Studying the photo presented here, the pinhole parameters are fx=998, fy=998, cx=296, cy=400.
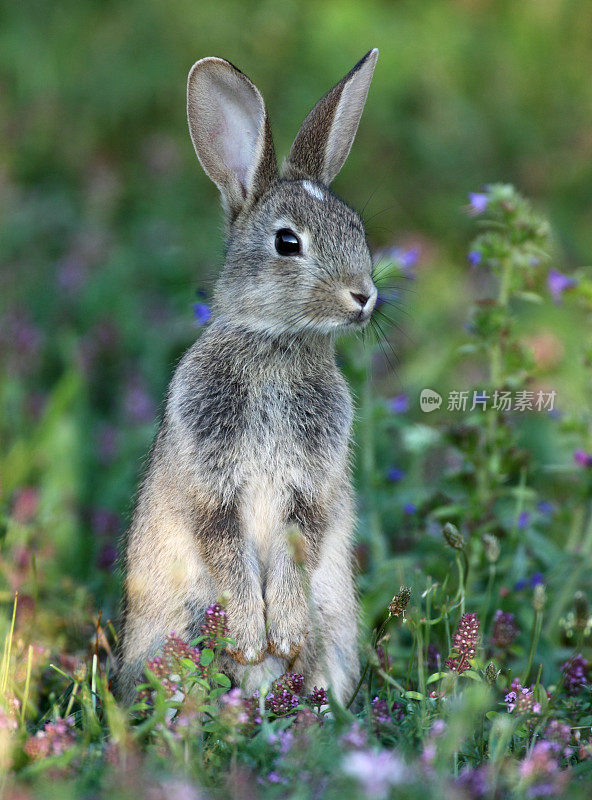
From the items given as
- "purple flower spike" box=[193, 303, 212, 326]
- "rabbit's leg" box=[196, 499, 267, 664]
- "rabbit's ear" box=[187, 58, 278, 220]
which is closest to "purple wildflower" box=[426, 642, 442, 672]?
"rabbit's leg" box=[196, 499, 267, 664]

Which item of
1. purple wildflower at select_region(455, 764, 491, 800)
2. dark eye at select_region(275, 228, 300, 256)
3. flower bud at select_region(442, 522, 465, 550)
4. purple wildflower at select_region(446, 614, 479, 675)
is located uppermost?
dark eye at select_region(275, 228, 300, 256)

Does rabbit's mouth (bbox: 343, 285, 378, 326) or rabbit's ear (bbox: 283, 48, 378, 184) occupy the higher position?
rabbit's ear (bbox: 283, 48, 378, 184)

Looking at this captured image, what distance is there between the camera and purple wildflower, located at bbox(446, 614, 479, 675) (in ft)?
9.73

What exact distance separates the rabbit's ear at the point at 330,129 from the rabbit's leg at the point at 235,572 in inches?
54.3

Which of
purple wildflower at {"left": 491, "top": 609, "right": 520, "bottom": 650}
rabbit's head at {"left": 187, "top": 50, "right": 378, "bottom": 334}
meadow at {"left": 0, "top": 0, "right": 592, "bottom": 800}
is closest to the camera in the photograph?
meadow at {"left": 0, "top": 0, "right": 592, "bottom": 800}

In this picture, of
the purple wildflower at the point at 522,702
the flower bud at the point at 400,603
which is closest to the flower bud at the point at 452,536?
the flower bud at the point at 400,603

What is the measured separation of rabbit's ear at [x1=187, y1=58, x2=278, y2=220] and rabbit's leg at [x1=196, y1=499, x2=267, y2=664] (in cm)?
123

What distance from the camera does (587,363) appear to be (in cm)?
436

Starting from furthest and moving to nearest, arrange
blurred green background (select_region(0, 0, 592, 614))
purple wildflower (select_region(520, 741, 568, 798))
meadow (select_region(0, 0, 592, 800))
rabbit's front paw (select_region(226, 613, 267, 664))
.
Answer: blurred green background (select_region(0, 0, 592, 614)) → rabbit's front paw (select_region(226, 613, 267, 664)) → meadow (select_region(0, 0, 592, 800)) → purple wildflower (select_region(520, 741, 568, 798))

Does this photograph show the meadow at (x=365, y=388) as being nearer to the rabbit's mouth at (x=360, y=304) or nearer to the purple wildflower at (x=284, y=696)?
the purple wildflower at (x=284, y=696)

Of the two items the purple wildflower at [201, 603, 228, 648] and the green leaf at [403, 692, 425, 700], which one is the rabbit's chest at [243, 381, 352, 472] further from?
the green leaf at [403, 692, 425, 700]

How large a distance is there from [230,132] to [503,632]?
216 centimetres

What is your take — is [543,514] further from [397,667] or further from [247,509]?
[247,509]

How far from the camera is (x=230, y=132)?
3855 mm
